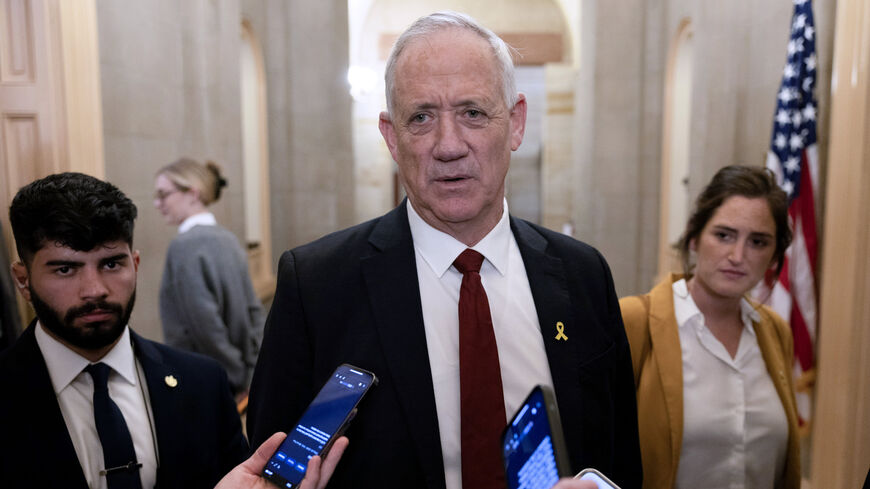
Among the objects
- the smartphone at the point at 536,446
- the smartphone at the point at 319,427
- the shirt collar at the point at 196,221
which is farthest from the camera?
the shirt collar at the point at 196,221

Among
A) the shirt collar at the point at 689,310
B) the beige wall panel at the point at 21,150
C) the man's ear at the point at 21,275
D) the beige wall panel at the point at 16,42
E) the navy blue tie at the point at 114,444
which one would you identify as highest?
the beige wall panel at the point at 16,42

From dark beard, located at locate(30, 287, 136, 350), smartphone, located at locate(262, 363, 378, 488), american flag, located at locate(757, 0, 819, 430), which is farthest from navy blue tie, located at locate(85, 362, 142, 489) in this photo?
american flag, located at locate(757, 0, 819, 430)

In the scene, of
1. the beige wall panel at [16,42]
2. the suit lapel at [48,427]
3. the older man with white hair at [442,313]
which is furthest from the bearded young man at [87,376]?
the beige wall panel at [16,42]

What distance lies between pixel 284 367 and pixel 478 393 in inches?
17.5

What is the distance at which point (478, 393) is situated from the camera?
142 cm

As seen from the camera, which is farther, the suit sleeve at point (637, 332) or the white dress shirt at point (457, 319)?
the suit sleeve at point (637, 332)

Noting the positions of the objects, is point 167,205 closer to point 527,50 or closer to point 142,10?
point 142,10

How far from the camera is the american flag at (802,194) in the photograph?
379 cm

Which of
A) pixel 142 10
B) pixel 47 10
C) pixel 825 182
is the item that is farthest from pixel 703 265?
pixel 142 10

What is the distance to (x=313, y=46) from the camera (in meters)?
9.09

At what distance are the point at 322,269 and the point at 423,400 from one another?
394mm

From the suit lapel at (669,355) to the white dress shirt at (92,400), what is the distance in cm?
157

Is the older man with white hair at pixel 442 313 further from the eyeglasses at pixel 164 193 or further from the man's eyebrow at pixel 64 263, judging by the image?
the eyeglasses at pixel 164 193

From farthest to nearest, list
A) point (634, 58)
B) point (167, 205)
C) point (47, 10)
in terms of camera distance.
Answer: point (634, 58) < point (167, 205) < point (47, 10)
